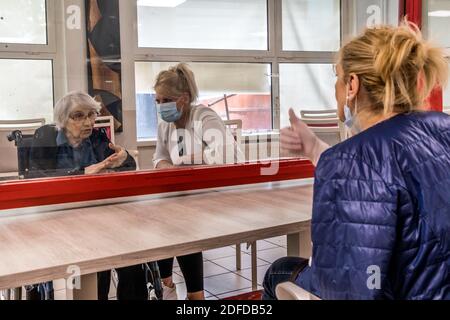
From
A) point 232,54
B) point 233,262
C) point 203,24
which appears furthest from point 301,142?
point 233,262

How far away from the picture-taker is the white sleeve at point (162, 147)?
2.22 meters

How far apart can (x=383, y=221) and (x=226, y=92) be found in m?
1.70

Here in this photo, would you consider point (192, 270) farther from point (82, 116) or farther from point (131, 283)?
point (82, 116)

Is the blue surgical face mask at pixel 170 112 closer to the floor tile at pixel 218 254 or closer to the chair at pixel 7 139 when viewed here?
the chair at pixel 7 139

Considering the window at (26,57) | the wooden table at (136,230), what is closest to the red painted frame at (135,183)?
the wooden table at (136,230)

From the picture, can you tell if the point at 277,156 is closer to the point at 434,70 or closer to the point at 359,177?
the point at 434,70

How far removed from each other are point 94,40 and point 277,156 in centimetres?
98

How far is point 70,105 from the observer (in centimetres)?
211

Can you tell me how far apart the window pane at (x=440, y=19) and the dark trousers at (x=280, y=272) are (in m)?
1.57

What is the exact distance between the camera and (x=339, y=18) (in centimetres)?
273

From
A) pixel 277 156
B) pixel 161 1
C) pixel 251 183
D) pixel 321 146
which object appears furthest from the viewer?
pixel 161 1
